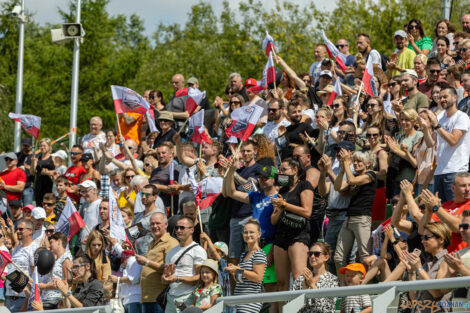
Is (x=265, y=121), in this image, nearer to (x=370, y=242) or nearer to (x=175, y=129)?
(x=175, y=129)

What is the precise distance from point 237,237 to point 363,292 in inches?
185

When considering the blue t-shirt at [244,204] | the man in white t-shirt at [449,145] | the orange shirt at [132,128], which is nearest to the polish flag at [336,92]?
the blue t-shirt at [244,204]

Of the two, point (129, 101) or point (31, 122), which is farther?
point (31, 122)

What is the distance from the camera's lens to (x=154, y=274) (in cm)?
1130

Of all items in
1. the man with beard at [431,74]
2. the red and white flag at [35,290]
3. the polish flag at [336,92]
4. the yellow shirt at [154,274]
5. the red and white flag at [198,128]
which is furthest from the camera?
the polish flag at [336,92]

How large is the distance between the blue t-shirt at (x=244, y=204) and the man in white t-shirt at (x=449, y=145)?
2236mm

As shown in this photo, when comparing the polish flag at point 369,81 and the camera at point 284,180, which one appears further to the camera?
the polish flag at point 369,81

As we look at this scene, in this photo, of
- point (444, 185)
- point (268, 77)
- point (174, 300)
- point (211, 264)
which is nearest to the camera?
point (211, 264)

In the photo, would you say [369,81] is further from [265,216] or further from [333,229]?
[265,216]

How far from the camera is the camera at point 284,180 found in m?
11.1

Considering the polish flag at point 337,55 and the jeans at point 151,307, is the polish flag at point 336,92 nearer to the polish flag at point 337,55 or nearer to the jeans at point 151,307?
the polish flag at point 337,55

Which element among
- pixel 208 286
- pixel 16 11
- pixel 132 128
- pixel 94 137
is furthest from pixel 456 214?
pixel 16 11

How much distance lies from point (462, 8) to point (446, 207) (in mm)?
29732

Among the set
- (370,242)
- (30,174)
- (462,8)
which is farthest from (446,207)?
(462,8)
